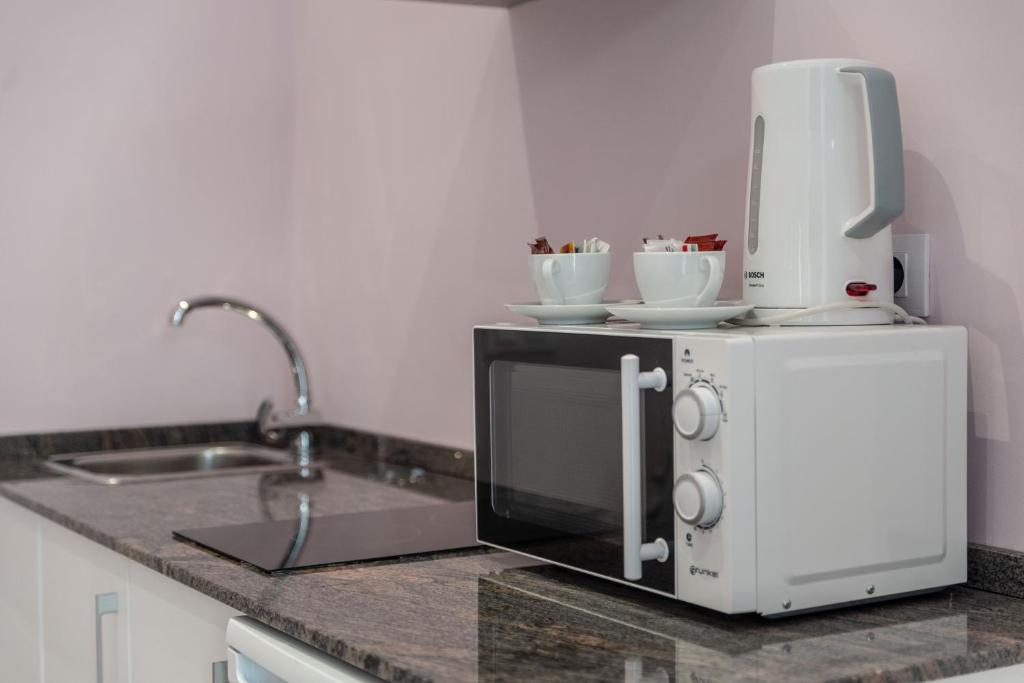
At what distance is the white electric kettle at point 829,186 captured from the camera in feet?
4.21

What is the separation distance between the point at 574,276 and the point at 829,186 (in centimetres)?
29

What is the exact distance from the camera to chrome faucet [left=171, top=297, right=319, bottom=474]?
257 centimetres

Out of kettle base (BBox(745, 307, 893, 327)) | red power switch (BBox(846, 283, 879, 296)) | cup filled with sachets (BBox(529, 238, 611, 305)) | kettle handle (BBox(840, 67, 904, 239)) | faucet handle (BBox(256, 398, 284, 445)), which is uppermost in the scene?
kettle handle (BBox(840, 67, 904, 239))

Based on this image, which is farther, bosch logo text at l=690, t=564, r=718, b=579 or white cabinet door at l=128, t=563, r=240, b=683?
white cabinet door at l=128, t=563, r=240, b=683

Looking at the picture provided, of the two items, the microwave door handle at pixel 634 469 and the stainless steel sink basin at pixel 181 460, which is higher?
the microwave door handle at pixel 634 469

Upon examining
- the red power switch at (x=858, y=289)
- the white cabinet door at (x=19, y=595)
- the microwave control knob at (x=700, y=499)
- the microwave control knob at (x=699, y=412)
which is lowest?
the white cabinet door at (x=19, y=595)

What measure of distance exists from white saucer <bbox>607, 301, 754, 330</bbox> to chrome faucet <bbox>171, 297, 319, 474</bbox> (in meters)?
1.38

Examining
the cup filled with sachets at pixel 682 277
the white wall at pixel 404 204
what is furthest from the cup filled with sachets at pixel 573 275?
the white wall at pixel 404 204

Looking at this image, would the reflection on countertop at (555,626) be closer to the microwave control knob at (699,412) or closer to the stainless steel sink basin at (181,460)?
the microwave control knob at (699,412)

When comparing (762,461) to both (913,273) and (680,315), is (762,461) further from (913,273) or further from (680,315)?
(913,273)

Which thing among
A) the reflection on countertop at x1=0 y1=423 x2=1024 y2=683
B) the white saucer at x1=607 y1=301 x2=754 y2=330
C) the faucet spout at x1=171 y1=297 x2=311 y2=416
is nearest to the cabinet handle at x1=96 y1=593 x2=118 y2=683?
the reflection on countertop at x1=0 y1=423 x2=1024 y2=683

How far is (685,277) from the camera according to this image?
50.2 inches

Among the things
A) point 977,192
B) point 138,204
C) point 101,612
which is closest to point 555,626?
point 977,192

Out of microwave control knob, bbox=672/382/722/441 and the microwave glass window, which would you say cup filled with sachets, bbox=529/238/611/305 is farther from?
microwave control knob, bbox=672/382/722/441
